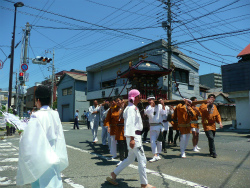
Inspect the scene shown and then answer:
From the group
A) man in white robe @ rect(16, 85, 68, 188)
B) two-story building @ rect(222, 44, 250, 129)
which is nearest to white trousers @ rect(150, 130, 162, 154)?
man in white robe @ rect(16, 85, 68, 188)

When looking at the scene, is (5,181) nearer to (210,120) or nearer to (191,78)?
(210,120)

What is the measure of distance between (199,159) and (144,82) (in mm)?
4082

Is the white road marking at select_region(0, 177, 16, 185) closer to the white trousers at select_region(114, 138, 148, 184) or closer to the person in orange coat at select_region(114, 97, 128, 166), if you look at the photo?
the white trousers at select_region(114, 138, 148, 184)

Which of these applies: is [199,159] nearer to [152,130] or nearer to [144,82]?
[152,130]

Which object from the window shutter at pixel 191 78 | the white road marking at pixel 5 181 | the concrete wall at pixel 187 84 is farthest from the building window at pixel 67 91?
the white road marking at pixel 5 181

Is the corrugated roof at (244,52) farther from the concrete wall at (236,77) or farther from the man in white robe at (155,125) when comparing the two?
the man in white robe at (155,125)

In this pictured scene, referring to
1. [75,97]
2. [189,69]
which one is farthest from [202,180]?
[75,97]

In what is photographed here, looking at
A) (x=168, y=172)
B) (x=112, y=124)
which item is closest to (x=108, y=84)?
(x=112, y=124)

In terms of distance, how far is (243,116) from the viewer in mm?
16281

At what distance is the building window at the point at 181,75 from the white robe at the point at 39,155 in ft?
64.7

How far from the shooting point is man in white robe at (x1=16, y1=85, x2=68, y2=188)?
7.29 feet

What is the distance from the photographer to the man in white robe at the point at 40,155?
7.29 feet

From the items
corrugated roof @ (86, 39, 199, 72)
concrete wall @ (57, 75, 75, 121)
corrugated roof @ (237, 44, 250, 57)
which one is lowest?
concrete wall @ (57, 75, 75, 121)

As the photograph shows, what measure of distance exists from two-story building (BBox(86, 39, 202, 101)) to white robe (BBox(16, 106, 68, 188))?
46.8 ft
